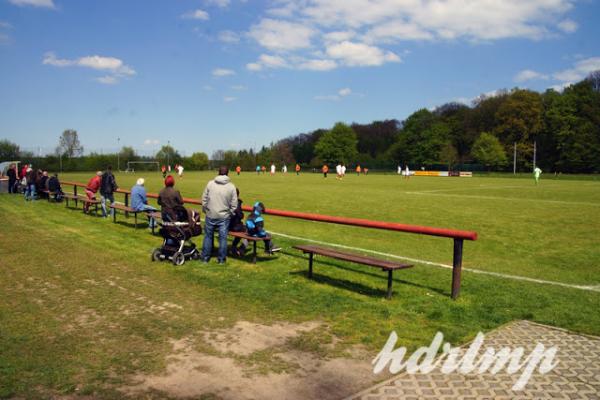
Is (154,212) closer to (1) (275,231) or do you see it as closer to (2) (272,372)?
(1) (275,231)

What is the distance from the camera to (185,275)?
822 cm

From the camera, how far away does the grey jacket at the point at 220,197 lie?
8.88m

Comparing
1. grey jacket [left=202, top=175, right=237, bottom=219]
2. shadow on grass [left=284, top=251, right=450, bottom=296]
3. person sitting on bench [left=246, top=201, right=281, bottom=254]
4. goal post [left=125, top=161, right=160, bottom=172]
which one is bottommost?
shadow on grass [left=284, top=251, right=450, bottom=296]

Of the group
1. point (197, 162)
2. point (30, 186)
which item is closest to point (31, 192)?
point (30, 186)

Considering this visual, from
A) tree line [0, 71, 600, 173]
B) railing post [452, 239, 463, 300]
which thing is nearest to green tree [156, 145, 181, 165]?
tree line [0, 71, 600, 173]

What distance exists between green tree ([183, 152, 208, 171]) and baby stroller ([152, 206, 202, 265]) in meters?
80.8

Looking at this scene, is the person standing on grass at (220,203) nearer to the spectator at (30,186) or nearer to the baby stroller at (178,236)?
the baby stroller at (178,236)

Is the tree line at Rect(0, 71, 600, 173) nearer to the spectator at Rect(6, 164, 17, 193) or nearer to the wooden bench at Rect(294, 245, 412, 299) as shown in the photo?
the spectator at Rect(6, 164, 17, 193)

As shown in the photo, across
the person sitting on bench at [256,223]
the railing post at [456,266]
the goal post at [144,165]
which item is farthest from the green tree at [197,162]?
the railing post at [456,266]

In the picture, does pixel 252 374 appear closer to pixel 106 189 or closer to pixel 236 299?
pixel 236 299

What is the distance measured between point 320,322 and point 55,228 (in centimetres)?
1078

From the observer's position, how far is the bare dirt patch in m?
4.01

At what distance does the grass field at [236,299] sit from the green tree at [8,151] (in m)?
59.8

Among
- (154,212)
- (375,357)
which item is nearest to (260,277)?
(375,357)
